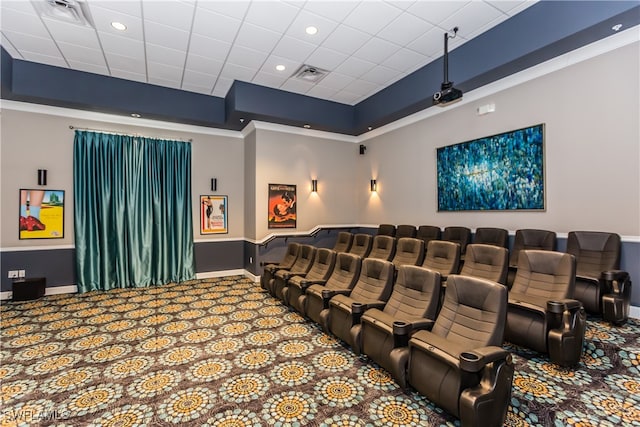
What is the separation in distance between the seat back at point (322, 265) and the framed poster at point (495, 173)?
8.66 feet

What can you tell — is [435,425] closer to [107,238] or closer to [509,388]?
[509,388]

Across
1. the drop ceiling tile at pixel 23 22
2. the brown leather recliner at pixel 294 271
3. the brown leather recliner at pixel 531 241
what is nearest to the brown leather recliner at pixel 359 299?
the brown leather recliner at pixel 294 271

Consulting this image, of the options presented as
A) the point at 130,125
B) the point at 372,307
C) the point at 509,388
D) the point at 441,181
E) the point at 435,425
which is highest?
the point at 130,125

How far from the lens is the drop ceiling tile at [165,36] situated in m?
4.10

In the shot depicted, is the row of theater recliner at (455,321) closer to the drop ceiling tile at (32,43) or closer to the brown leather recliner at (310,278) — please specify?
the brown leather recliner at (310,278)

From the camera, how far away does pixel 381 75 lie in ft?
18.4

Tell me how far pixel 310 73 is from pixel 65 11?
339cm

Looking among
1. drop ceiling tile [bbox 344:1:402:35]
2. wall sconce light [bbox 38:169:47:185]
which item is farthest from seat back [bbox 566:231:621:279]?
wall sconce light [bbox 38:169:47:185]

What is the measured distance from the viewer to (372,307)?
Answer: 123 inches

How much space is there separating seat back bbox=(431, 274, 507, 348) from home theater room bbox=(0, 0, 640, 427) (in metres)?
0.02

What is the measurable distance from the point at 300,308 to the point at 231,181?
4.08 meters

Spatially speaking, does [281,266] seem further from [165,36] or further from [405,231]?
[165,36]

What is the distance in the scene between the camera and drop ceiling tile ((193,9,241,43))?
12.8 ft

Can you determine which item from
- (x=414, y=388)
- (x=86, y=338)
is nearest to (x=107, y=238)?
(x=86, y=338)
